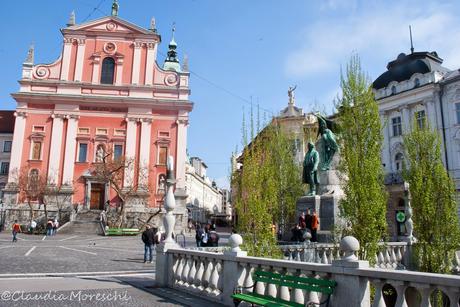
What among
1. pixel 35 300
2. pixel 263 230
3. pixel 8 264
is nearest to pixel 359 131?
pixel 263 230

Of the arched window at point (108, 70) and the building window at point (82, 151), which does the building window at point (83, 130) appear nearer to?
the building window at point (82, 151)

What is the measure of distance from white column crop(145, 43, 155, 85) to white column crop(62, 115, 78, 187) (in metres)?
8.14

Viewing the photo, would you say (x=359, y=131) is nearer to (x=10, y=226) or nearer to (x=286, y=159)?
(x=286, y=159)

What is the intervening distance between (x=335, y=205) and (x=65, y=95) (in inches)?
1285

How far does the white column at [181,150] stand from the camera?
3738 cm

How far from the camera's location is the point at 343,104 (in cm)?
899

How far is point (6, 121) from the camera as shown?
52969 millimetres

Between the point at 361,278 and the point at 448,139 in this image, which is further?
the point at 448,139

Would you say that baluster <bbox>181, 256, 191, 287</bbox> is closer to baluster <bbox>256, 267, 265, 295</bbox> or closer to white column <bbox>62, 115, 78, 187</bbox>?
baluster <bbox>256, 267, 265, 295</bbox>

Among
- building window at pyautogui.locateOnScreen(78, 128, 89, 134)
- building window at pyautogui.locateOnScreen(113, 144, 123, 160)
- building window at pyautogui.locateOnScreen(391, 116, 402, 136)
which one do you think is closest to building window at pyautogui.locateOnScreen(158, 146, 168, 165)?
building window at pyautogui.locateOnScreen(113, 144, 123, 160)

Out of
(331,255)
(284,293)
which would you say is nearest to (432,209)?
(331,255)

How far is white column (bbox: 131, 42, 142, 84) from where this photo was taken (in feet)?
129

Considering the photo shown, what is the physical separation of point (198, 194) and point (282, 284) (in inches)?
3608

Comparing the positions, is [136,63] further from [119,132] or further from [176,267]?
[176,267]
